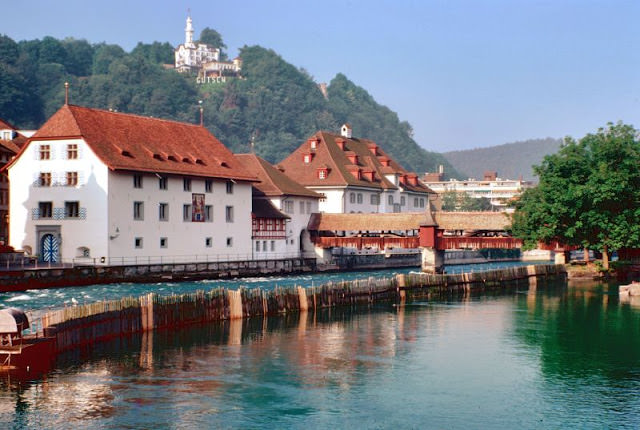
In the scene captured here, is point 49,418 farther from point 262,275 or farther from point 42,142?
point 262,275

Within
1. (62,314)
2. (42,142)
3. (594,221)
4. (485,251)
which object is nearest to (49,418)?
(62,314)

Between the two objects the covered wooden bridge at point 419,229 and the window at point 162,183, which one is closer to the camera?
the window at point 162,183

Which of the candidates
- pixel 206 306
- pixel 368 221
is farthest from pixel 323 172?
pixel 206 306

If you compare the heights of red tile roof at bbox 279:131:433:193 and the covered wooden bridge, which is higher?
red tile roof at bbox 279:131:433:193

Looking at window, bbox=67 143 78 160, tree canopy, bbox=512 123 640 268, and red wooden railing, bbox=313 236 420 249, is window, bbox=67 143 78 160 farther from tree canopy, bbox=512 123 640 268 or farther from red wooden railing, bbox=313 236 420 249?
tree canopy, bbox=512 123 640 268

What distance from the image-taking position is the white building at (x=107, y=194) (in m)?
75.7

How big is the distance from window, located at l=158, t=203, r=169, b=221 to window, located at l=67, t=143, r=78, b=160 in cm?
803

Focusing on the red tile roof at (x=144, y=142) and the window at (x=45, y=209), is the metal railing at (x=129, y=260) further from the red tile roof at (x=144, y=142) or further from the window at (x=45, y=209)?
the red tile roof at (x=144, y=142)

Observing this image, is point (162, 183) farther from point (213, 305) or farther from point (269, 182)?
point (213, 305)

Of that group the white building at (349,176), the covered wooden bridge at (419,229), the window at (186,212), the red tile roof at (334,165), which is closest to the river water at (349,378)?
the window at (186,212)

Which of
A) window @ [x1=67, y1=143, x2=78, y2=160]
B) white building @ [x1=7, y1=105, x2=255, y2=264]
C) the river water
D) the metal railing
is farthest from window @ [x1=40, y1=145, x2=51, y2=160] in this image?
the river water

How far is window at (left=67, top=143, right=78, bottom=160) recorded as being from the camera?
A: 76.9 meters

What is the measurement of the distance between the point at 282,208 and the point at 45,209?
2675 cm

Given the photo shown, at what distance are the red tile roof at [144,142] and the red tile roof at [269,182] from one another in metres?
5.23
